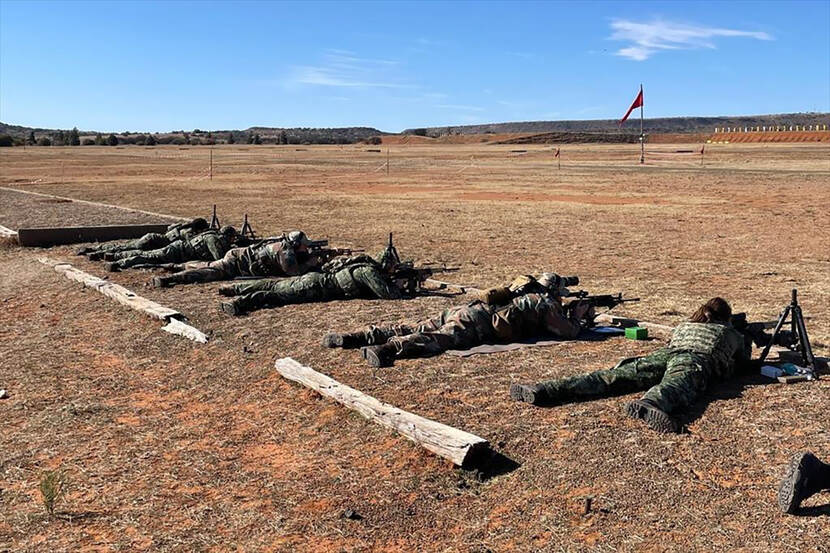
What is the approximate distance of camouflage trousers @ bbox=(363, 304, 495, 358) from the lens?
365 inches

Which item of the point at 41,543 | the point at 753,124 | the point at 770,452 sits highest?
the point at 753,124

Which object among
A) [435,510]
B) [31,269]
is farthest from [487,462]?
[31,269]

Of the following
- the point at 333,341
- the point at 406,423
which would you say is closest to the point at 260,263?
the point at 333,341

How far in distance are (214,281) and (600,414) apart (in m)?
9.11

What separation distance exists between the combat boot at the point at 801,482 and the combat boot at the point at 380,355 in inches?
176

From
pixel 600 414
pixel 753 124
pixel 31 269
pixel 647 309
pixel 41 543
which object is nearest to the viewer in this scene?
pixel 41 543

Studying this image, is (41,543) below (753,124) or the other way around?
below

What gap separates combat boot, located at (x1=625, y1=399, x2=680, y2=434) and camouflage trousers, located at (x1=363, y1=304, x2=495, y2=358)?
274 cm

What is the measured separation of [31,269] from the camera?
1639 centimetres

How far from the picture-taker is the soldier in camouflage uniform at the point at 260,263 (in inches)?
551

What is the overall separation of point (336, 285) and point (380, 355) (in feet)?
12.3

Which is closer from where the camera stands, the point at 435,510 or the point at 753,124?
the point at 435,510

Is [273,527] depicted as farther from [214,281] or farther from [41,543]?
[214,281]

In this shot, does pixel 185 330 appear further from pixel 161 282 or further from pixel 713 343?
pixel 713 343
